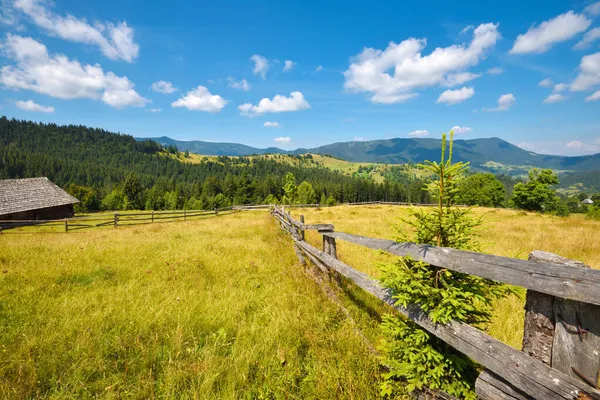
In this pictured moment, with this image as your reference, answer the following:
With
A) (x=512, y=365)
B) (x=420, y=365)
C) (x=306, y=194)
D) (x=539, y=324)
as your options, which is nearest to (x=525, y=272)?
(x=539, y=324)

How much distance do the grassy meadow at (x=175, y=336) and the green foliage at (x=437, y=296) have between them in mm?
562

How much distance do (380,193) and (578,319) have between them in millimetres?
130019

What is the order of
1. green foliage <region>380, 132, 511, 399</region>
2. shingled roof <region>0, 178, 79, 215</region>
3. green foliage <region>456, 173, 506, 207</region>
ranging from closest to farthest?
1. green foliage <region>380, 132, 511, 399</region>
2. shingled roof <region>0, 178, 79, 215</region>
3. green foliage <region>456, 173, 506, 207</region>

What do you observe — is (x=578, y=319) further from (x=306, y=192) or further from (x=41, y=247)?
(x=306, y=192)

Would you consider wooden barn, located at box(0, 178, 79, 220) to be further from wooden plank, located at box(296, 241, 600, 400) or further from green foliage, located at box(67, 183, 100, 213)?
green foliage, located at box(67, 183, 100, 213)

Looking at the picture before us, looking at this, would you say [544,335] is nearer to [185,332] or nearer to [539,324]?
[539,324]

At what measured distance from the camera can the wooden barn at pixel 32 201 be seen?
32406 mm

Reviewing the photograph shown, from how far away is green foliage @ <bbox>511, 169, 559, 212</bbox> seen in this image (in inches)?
1885

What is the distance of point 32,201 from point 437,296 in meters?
49.5

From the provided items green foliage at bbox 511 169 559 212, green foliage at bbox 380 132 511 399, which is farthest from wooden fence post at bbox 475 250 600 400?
green foliage at bbox 511 169 559 212

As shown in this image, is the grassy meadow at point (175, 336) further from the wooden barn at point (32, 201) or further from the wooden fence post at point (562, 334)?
the wooden barn at point (32, 201)

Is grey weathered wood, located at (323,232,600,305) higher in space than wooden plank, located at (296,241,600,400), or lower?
higher

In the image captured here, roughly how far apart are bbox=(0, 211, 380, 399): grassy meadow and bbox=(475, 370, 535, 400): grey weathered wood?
1.26m

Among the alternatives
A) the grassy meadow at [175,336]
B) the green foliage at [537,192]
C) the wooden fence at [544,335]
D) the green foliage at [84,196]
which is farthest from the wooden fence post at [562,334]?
the green foliage at [84,196]
